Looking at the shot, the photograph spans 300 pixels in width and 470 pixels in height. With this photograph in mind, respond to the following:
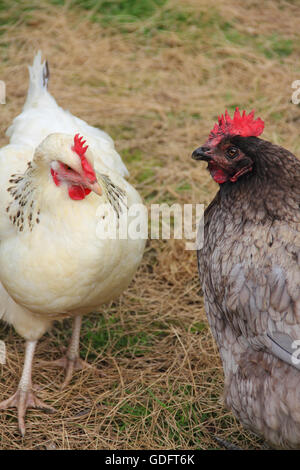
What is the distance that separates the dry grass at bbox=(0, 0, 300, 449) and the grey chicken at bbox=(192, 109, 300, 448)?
69 centimetres

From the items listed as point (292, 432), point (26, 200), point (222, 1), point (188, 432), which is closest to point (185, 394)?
point (188, 432)

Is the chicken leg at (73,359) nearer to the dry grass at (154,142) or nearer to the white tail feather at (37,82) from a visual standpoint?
the dry grass at (154,142)

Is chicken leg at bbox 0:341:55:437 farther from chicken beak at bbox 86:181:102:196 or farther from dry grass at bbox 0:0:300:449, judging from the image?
chicken beak at bbox 86:181:102:196

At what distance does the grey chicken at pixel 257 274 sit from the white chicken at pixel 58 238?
0.55 m

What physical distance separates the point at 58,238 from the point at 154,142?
9.97ft

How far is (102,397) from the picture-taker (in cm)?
351

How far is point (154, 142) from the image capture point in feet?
18.9

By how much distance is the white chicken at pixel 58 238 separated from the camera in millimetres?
2885

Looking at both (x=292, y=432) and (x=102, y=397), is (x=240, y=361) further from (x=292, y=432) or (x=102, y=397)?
(x=102, y=397)
